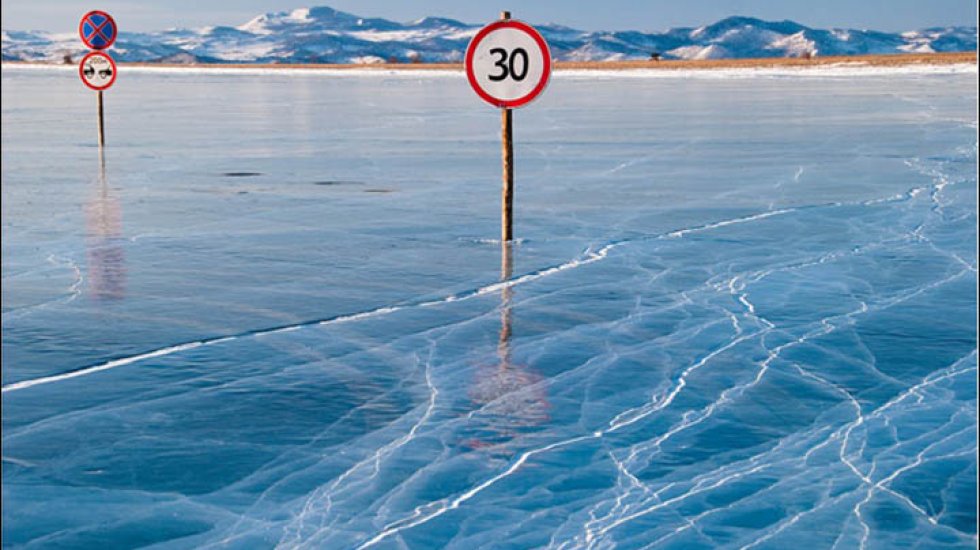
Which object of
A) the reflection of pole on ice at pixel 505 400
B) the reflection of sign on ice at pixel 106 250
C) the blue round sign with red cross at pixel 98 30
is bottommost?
the reflection of pole on ice at pixel 505 400

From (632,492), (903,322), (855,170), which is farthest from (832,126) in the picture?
(632,492)

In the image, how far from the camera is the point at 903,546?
4594 mm

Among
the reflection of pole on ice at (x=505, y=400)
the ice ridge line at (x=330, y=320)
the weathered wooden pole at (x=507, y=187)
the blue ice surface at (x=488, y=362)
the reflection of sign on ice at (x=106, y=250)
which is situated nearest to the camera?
the blue ice surface at (x=488, y=362)

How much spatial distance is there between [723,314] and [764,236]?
378 cm

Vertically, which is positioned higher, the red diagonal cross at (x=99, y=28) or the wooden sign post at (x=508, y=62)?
the red diagonal cross at (x=99, y=28)

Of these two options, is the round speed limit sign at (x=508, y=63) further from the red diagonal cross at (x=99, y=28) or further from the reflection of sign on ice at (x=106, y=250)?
the red diagonal cross at (x=99, y=28)

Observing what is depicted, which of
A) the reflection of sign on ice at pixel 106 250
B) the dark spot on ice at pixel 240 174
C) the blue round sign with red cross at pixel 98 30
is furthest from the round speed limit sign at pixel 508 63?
the blue round sign with red cross at pixel 98 30

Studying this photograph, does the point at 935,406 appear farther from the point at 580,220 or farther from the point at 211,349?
the point at 580,220

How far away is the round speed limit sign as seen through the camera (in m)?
10.8

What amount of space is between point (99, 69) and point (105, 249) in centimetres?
1197

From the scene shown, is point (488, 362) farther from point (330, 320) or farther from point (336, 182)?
point (336, 182)

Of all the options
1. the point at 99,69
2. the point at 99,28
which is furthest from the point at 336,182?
the point at 99,69

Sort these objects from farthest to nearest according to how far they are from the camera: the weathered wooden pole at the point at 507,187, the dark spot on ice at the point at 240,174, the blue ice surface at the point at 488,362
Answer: the dark spot on ice at the point at 240,174 → the weathered wooden pole at the point at 507,187 → the blue ice surface at the point at 488,362

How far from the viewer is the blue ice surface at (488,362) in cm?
494
